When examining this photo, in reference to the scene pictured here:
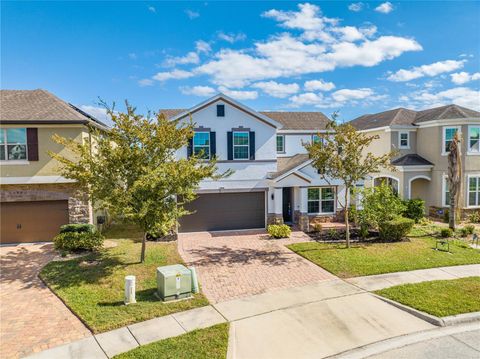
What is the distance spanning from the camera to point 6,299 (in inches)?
403

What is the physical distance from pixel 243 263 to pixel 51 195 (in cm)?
1042

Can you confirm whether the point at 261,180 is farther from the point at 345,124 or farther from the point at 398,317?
the point at 398,317

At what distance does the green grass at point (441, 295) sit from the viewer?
9.25m

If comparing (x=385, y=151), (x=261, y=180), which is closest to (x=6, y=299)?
(x=261, y=180)

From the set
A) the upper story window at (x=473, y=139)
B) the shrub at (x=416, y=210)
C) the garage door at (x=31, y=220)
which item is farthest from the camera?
the upper story window at (x=473, y=139)

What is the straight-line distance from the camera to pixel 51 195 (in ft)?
54.0

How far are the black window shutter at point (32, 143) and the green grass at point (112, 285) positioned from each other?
19.1ft

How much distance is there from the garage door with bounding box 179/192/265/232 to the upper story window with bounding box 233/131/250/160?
7.33 ft

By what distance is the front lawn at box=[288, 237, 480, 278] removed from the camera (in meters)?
12.7

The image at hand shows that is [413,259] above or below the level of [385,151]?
below

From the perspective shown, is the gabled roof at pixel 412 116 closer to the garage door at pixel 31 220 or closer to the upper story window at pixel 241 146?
the upper story window at pixel 241 146

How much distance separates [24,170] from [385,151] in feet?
79.0

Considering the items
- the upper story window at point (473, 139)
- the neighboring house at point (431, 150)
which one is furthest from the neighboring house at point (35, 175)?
the upper story window at point (473, 139)

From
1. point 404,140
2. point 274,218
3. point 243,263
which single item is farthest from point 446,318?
point 404,140
